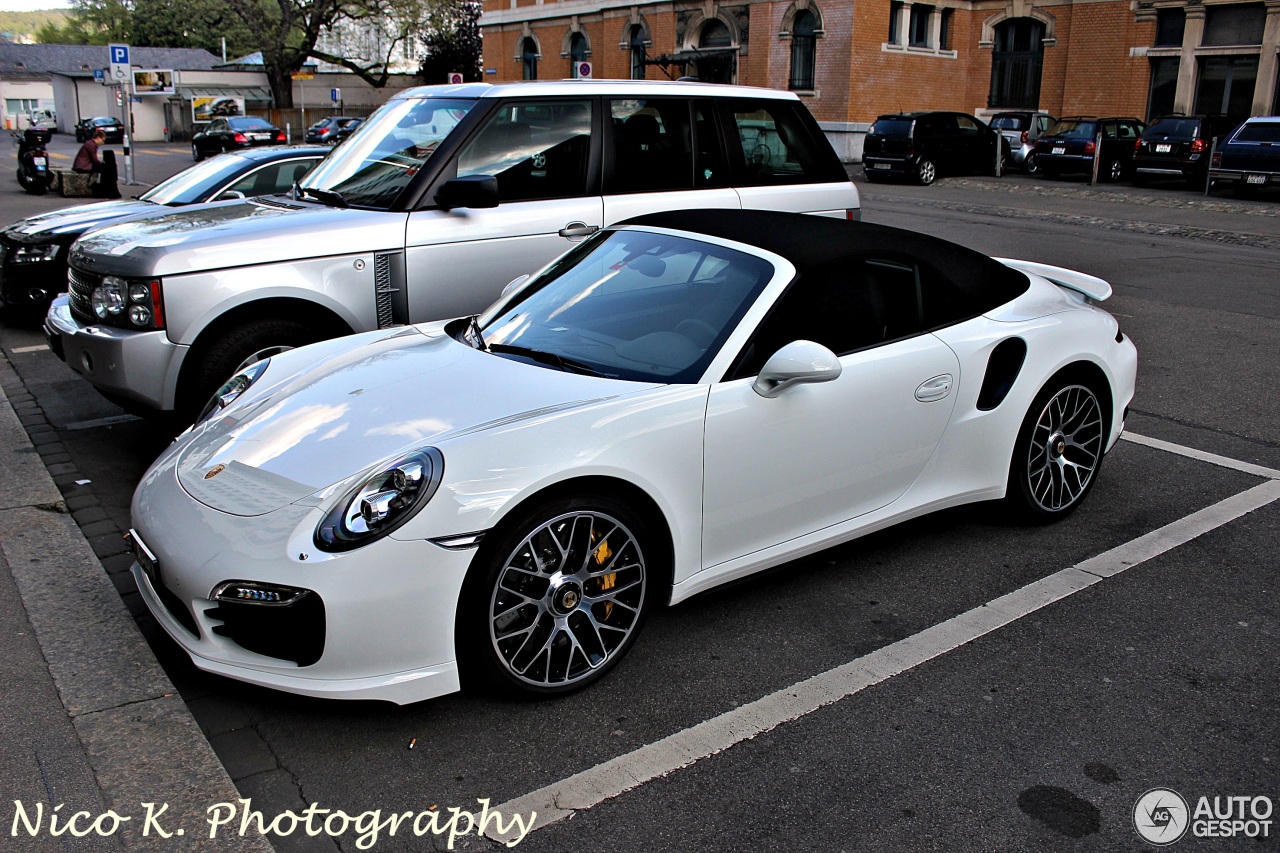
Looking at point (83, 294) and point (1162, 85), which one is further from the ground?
point (1162, 85)

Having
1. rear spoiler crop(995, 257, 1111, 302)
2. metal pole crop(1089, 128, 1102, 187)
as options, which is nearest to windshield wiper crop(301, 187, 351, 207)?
rear spoiler crop(995, 257, 1111, 302)

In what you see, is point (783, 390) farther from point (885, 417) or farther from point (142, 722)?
point (142, 722)

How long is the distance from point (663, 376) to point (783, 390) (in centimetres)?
43

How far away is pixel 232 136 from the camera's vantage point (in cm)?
4162

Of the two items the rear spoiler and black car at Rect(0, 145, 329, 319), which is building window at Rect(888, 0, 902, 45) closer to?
black car at Rect(0, 145, 329, 319)

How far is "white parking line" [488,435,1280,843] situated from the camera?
3041 mm

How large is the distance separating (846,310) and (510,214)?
8.89 ft

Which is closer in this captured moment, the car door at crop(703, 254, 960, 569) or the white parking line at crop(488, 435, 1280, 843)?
the white parking line at crop(488, 435, 1280, 843)

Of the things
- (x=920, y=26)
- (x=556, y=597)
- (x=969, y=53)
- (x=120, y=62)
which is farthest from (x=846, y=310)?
(x=969, y=53)

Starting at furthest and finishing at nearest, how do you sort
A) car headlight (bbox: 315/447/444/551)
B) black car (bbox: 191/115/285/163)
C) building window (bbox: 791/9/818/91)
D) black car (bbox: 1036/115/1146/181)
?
black car (bbox: 191/115/285/163) < building window (bbox: 791/9/818/91) < black car (bbox: 1036/115/1146/181) < car headlight (bbox: 315/447/444/551)

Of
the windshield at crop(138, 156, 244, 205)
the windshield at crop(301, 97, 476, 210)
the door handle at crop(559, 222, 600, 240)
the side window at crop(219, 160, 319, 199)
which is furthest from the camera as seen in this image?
the side window at crop(219, 160, 319, 199)

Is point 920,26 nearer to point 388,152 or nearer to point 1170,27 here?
point 1170,27

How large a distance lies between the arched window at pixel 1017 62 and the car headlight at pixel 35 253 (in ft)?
113

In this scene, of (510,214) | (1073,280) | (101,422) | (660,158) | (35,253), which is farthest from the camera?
(35,253)
